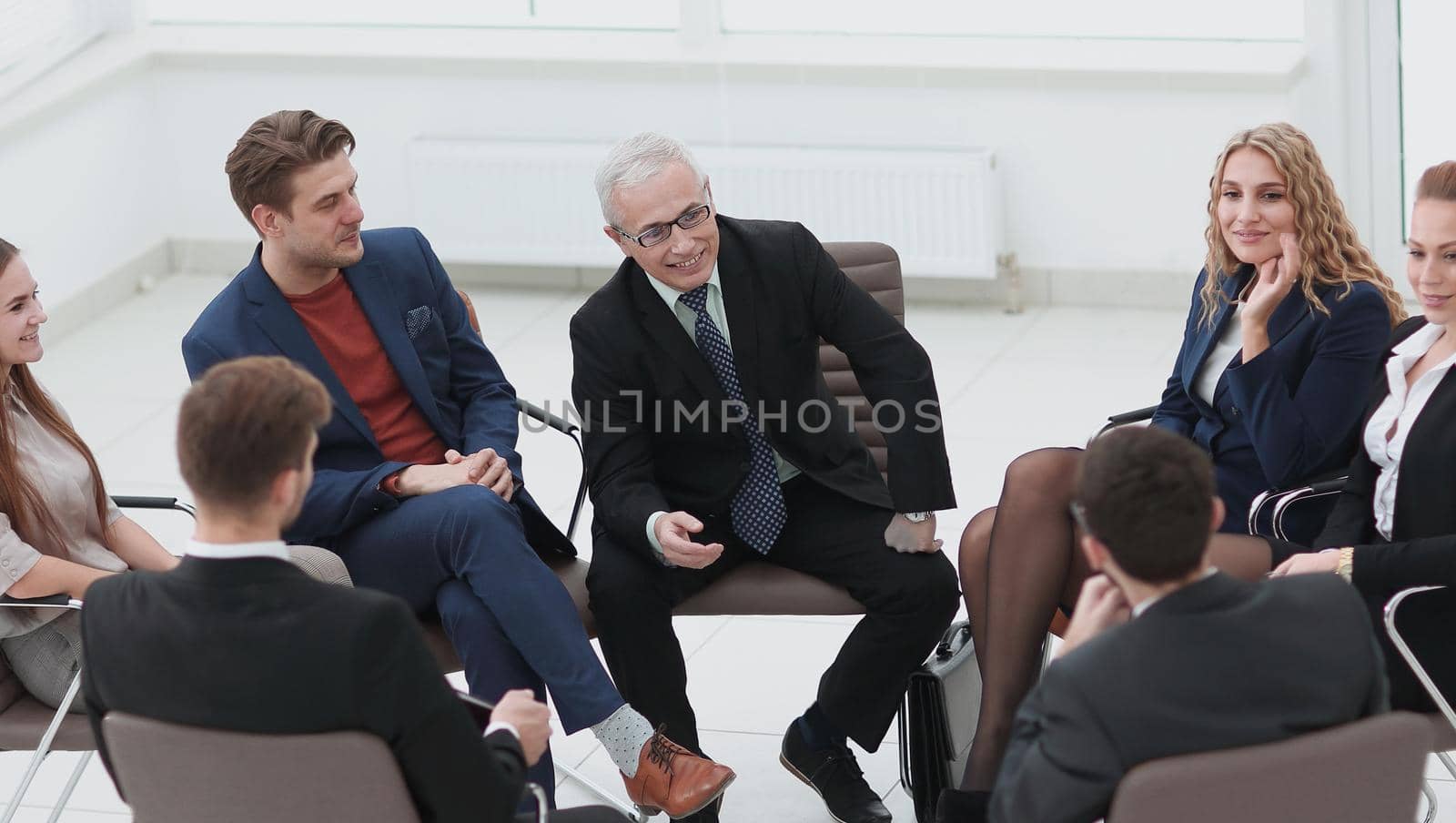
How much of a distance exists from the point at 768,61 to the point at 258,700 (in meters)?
4.54

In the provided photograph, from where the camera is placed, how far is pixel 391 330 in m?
3.42

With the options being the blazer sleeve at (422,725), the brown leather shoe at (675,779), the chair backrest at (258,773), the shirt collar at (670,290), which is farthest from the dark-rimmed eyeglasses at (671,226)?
the chair backrest at (258,773)

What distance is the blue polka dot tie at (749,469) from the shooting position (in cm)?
329

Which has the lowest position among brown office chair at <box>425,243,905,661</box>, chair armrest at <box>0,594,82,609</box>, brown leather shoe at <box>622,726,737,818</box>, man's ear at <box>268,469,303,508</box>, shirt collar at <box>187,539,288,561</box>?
brown leather shoe at <box>622,726,737,818</box>

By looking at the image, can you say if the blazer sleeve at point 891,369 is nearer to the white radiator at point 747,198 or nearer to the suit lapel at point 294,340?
the suit lapel at point 294,340

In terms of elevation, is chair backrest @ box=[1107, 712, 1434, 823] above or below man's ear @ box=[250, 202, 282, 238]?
below

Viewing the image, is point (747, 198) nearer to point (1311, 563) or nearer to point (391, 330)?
point (391, 330)

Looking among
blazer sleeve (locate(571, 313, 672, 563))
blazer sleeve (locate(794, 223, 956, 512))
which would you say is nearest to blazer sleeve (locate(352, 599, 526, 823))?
blazer sleeve (locate(571, 313, 672, 563))

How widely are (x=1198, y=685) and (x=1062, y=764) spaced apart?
0.17 meters

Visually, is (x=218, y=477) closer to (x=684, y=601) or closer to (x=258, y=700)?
(x=258, y=700)

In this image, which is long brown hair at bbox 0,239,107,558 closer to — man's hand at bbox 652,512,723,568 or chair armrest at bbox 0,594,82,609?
chair armrest at bbox 0,594,82,609

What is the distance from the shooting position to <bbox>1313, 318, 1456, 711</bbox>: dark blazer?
8.95ft

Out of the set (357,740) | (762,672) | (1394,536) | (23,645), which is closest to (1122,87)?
(762,672)

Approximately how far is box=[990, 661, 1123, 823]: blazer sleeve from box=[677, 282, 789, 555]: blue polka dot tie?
49.6 inches
